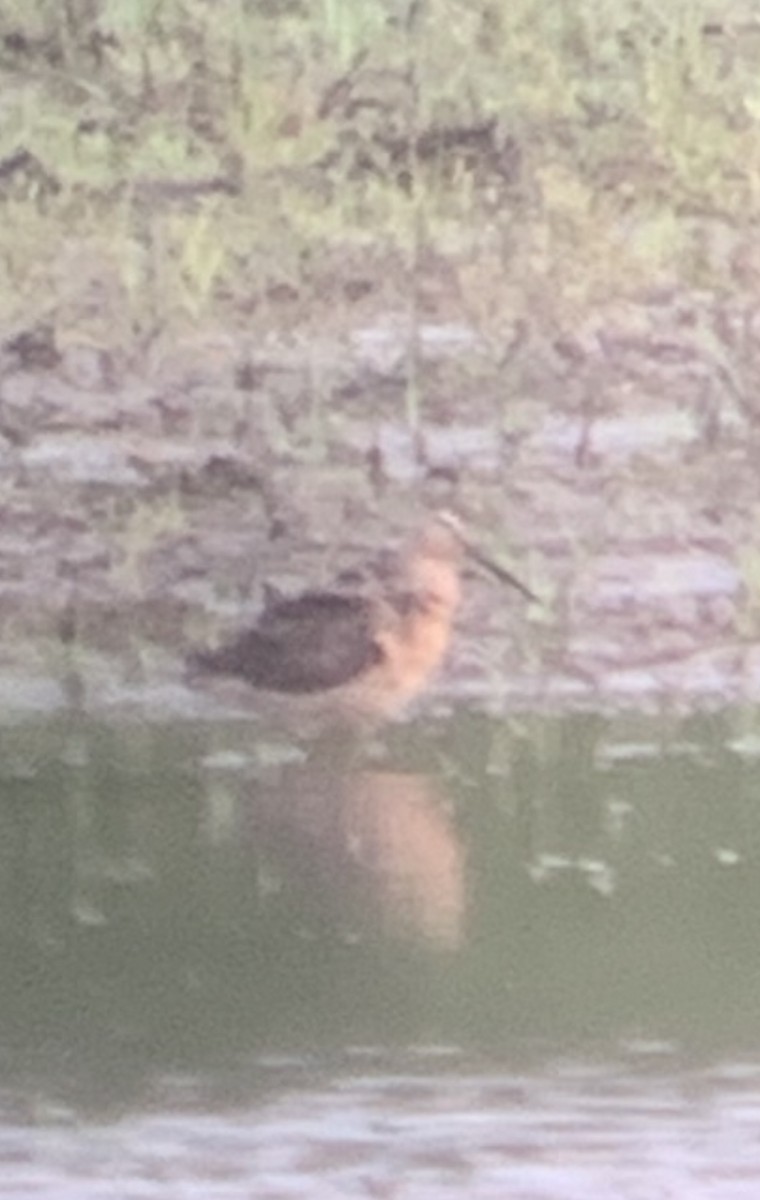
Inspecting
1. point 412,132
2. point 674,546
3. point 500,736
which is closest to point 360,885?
point 500,736

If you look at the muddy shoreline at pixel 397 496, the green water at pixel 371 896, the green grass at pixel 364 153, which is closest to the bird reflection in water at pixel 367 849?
the green water at pixel 371 896

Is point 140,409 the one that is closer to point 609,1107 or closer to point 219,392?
point 219,392

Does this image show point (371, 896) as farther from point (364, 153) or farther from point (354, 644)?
point (364, 153)

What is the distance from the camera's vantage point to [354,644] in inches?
59.2

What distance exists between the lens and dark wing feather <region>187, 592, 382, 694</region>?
1492 mm

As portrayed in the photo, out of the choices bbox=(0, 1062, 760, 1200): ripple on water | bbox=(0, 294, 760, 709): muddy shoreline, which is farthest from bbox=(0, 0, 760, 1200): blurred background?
bbox=(0, 1062, 760, 1200): ripple on water

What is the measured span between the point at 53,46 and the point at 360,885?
0.53m

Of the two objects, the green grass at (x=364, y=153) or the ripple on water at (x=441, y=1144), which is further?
the green grass at (x=364, y=153)

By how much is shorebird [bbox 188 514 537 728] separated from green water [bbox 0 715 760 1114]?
3 centimetres

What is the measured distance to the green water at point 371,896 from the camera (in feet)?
3.88

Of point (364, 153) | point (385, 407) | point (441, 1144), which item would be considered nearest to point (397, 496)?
point (385, 407)

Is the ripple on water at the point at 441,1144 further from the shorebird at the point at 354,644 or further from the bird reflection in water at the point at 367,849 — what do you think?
the shorebird at the point at 354,644

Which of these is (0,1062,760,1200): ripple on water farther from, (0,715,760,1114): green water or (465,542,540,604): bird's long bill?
(465,542,540,604): bird's long bill

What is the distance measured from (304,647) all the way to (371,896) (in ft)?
0.78
